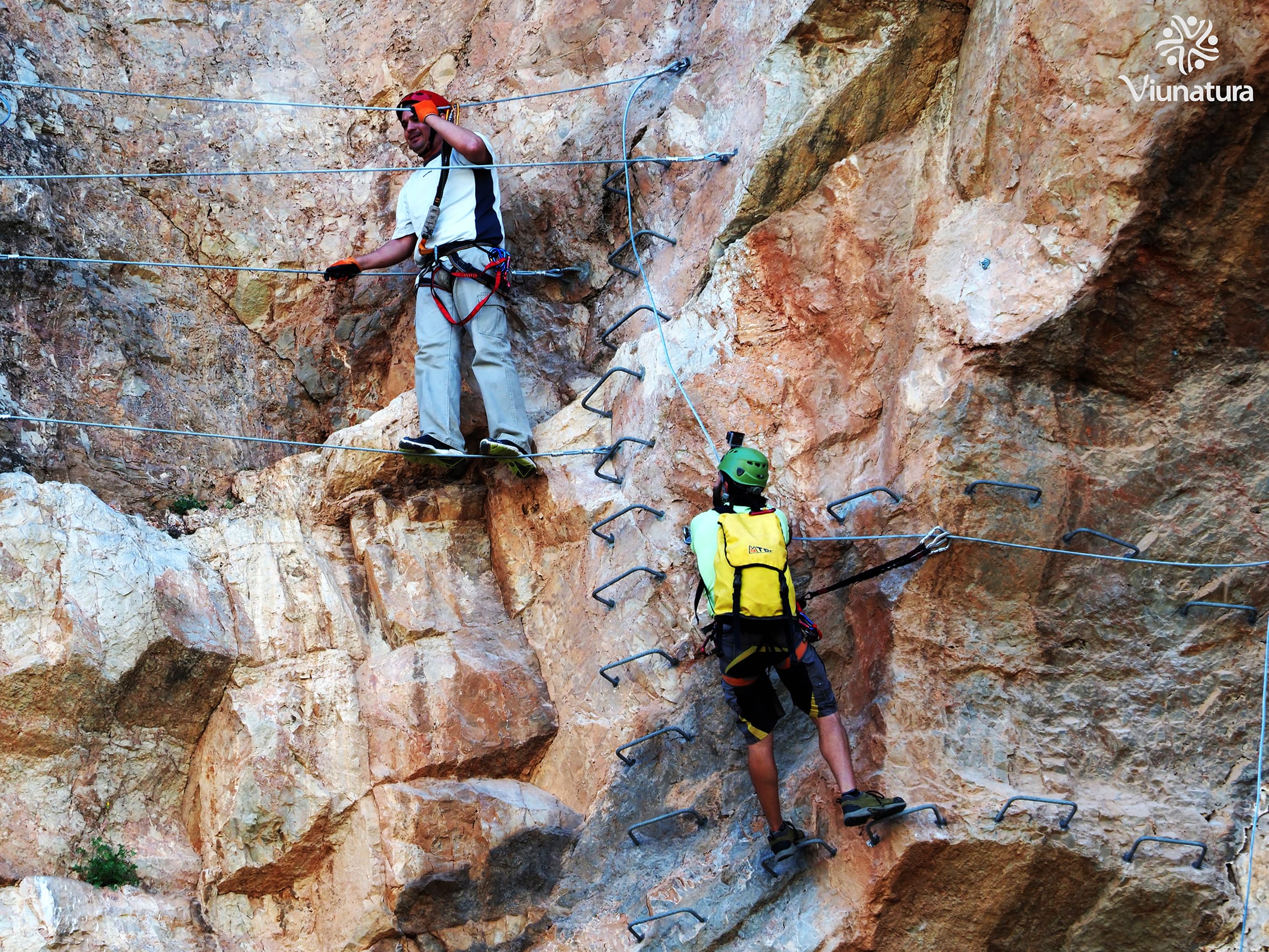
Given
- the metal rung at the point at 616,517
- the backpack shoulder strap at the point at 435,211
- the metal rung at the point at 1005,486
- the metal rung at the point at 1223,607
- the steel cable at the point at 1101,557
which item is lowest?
the metal rung at the point at 1223,607

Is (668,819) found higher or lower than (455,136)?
lower

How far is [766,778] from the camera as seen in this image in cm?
518

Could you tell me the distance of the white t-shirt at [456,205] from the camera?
6637 mm

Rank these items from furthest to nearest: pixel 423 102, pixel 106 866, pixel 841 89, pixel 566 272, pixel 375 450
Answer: pixel 566 272 → pixel 423 102 → pixel 375 450 → pixel 841 89 → pixel 106 866

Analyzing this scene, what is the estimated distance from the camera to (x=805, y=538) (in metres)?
5.57

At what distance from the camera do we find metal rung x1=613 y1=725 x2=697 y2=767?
18.6 feet

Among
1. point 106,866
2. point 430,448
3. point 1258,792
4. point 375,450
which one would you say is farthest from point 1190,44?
point 106,866

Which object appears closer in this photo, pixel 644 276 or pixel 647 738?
pixel 647 738

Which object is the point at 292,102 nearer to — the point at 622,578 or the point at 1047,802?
the point at 622,578

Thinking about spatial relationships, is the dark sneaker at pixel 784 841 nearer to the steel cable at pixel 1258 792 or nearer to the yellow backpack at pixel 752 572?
the yellow backpack at pixel 752 572

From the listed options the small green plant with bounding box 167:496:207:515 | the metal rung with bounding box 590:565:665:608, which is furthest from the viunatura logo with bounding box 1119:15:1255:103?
the small green plant with bounding box 167:496:207:515

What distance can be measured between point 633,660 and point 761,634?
3.10 feet

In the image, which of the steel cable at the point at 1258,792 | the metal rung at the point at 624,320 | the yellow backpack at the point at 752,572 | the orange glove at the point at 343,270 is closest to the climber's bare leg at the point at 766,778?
the yellow backpack at the point at 752,572

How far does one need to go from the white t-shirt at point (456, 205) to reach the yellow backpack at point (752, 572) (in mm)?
2488
